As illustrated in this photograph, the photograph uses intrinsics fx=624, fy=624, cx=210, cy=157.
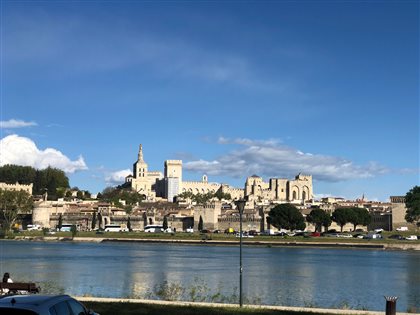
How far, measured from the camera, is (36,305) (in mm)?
7520

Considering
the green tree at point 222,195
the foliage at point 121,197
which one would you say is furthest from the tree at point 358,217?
the green tree at point 222,195

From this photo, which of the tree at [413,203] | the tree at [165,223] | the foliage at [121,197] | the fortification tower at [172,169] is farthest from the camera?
the fortification tower at [172,169]

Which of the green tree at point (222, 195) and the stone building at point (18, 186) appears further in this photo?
the green tree at point (222, 195)

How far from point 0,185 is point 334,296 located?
121300 millimetres

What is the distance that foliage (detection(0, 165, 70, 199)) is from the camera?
157 metres

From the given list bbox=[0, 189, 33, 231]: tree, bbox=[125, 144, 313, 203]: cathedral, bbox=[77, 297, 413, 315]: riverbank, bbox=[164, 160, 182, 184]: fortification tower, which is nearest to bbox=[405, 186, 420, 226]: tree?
bbox=[125, 144, 313, 203]: cathedral

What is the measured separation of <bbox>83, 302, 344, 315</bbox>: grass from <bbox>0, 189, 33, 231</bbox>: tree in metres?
107

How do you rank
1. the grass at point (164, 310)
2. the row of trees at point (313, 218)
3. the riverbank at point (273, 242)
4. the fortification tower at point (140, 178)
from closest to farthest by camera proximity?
1. the grass at point (164, 310)
2. the riverbank at point (273, 242)
3. the row of trees at point (313, 218)
4. the fortification tower at point (140, 178)

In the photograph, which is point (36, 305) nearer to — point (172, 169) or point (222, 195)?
point (222, 195)

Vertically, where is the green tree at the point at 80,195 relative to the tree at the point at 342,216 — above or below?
above

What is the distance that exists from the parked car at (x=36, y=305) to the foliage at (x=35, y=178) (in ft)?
493

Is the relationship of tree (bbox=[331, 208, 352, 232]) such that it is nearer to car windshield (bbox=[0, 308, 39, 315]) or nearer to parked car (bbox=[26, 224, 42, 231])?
parked car (bbox=[26, 224, 42, 231])

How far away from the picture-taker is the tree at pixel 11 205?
119000 mm

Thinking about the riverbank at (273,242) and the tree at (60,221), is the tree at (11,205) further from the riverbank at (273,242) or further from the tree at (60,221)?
the riverbank at (273,242)
